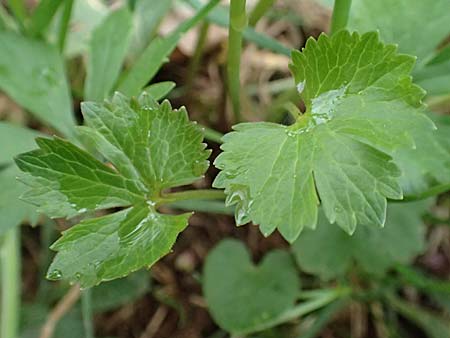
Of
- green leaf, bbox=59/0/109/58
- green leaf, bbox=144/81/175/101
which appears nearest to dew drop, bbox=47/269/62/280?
green leaf, bbox=144/81/175/101

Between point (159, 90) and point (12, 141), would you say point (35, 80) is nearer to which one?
point (12, 141)

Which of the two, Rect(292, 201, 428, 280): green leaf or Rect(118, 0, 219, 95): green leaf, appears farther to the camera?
Rect(292, 201, 428, 280): green leaf

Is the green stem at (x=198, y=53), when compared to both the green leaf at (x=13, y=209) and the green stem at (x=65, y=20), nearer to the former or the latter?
the green stem at (x=65, y=20)

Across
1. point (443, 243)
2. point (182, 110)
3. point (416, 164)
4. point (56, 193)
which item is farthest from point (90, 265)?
point (443, 243)

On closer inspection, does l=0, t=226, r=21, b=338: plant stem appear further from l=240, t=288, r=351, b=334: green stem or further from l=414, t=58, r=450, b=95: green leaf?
l=414, t=58, r=450, b=95: green leaf

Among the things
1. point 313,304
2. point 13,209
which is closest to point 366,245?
point 313,304

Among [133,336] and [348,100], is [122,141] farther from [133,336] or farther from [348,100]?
[133,336]
